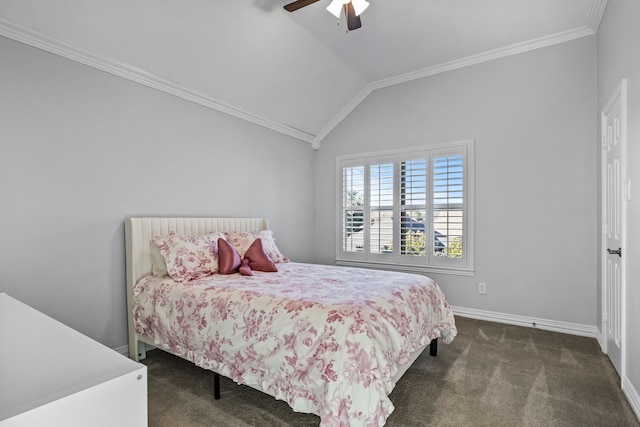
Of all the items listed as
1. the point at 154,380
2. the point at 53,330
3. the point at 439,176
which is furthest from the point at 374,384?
the point at 439,176

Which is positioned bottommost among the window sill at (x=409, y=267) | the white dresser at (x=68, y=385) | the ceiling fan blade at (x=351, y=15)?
the window sill at (x=409, y=267)

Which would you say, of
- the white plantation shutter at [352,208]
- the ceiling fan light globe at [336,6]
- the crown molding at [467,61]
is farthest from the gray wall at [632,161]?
the white plantation shutter at [352,208]

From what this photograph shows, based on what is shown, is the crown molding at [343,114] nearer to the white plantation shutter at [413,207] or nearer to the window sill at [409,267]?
the white plantation shutter at [413,207]

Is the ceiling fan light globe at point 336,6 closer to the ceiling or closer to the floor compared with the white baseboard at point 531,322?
closer to the ceiling

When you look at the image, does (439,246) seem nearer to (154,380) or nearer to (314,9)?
(314,9)

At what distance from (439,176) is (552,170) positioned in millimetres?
1151

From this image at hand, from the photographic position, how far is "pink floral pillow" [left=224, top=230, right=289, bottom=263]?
10.8 feet

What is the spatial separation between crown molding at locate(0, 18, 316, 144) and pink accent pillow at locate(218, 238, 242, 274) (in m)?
1.54

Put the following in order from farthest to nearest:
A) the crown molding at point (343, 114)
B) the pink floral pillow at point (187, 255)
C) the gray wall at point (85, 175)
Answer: the crown molding at point (343, 114) → the pink floral pillow at point (187, 255) → the gray wall at point (85, 175)

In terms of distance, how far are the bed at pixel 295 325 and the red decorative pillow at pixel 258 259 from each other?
0.12ft

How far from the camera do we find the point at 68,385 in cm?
82

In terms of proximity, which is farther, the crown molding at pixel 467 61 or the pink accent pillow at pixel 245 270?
the crown molding at pixel 467 61

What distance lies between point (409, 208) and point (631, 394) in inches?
106

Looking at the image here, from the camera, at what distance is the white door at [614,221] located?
2.34 m
